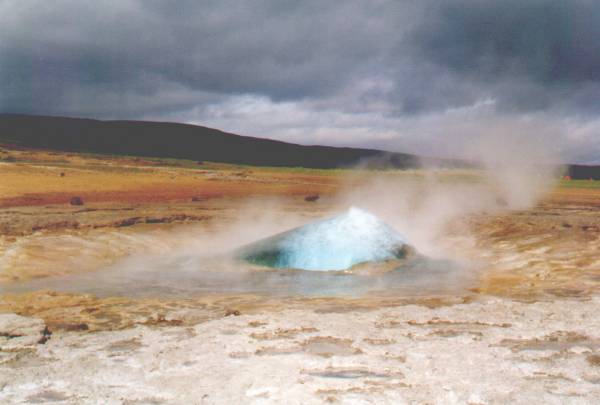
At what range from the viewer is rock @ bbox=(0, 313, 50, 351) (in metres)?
3.54

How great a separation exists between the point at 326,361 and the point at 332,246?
405 cm

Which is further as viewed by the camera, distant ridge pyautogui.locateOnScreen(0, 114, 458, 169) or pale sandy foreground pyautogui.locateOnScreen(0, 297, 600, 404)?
distant ridge pyautogui.locateOnScreen(0, 114, 458, 169)

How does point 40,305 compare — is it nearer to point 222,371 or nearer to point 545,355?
point 222,371

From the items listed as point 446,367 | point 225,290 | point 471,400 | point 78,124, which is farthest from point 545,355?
point 78,124

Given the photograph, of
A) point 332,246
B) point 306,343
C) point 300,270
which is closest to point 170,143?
point 332,246

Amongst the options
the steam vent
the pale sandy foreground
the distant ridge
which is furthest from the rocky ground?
the distant ridge

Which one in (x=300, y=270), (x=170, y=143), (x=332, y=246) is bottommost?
(x=300, y=270)

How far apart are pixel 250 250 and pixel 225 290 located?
5.49ft

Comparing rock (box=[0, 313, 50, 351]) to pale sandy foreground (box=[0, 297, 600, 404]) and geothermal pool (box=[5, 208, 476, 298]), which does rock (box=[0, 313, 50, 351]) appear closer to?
pale sandy foreground (box=[0, 297, 600, 404])

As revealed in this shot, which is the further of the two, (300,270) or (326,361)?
(300,270)

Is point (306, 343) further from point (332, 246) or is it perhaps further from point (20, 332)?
point (332, 246)

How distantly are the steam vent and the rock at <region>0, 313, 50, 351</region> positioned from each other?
330 cm

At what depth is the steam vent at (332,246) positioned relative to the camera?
7.00m

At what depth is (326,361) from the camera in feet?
10.6
